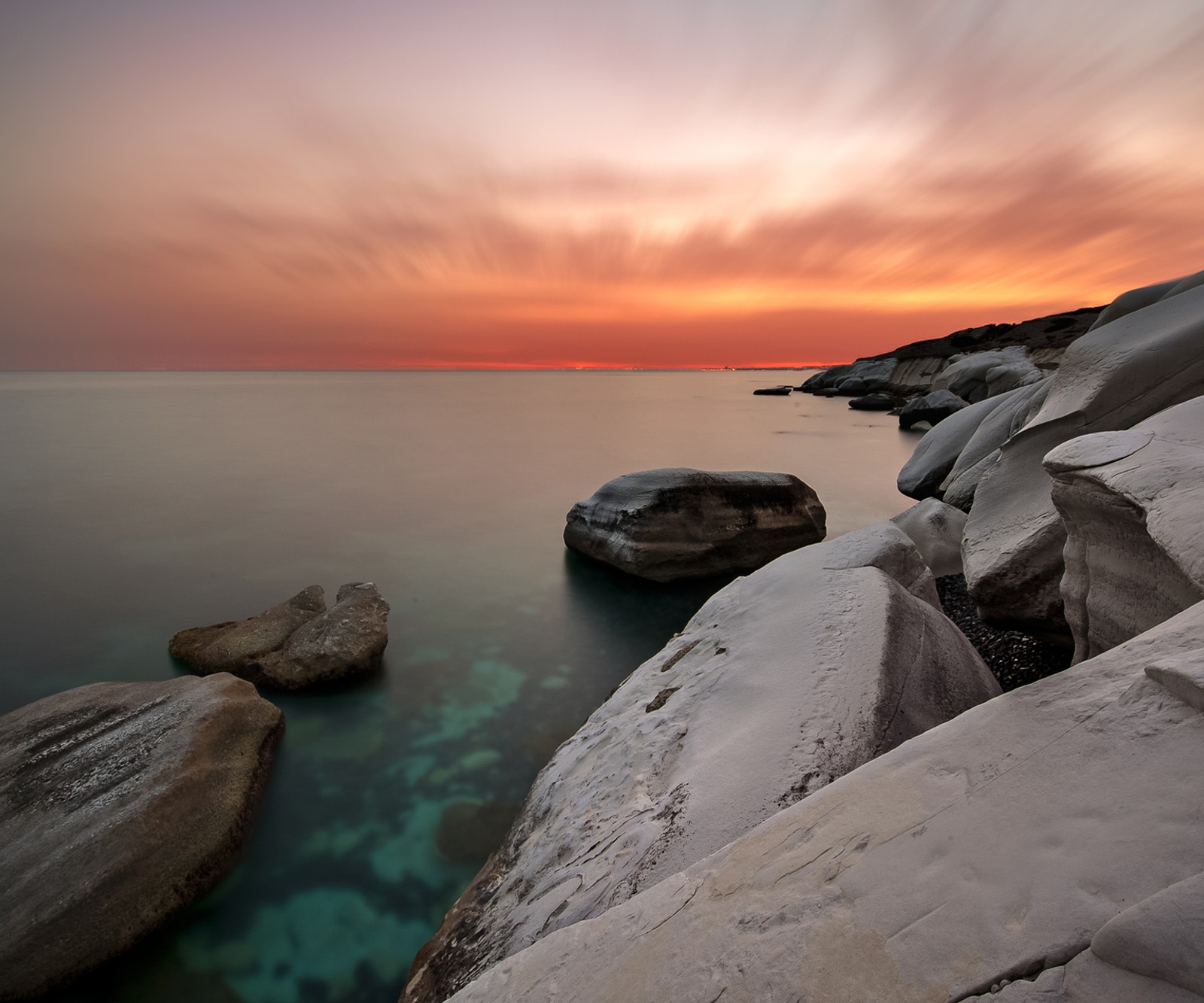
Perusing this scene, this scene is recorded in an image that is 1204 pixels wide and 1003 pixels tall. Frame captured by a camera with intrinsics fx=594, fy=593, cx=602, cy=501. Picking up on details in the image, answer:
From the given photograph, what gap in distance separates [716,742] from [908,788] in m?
1.05

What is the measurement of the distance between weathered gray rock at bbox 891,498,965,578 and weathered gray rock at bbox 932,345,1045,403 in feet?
60.0

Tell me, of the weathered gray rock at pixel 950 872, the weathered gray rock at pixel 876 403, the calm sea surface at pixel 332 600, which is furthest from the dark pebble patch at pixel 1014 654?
the weathered gray rock at pixel 876 403

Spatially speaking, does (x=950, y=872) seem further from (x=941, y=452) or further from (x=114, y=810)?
(x=941, y=452)

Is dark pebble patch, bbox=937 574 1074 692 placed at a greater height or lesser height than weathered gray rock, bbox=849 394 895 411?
Answer: lesser

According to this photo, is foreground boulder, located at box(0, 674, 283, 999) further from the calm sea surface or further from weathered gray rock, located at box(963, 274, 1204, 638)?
weathered gray rock, located at box(963, 274, 1204, 638)

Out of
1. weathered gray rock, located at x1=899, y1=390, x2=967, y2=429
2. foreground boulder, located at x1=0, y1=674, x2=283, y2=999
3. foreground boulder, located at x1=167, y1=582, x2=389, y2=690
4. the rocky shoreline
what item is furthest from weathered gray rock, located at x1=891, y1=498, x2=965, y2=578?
weathered gray rock, located at x1=899, y1=390, x2=967, y2=429

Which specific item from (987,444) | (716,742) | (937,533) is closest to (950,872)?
(716,742)

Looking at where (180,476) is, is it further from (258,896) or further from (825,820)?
(825,820)

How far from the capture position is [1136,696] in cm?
140

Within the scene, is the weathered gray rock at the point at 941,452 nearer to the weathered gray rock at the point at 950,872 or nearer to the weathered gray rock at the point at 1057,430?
the weathered gray rock at the point at 1057,430

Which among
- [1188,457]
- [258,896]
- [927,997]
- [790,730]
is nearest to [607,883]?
[790,730]

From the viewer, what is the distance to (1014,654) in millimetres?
4156

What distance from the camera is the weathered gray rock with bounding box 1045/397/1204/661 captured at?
208 cm

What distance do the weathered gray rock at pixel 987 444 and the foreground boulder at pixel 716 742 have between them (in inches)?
215
